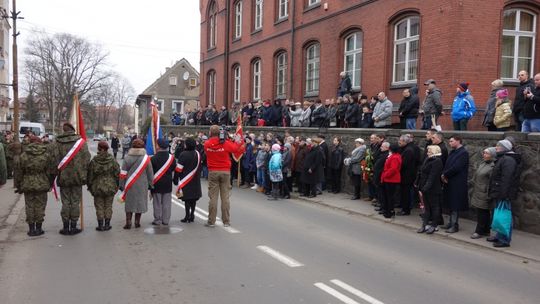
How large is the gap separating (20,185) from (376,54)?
1261cm

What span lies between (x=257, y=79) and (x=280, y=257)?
21796 mm

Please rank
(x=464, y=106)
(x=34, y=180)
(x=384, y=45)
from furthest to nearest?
(x=384, y=45) → (x=464, y=106) → (x=34, y=180)

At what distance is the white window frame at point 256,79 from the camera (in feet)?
91.4

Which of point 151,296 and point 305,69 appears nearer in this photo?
point 151,296

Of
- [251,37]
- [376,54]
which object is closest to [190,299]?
[376,54]

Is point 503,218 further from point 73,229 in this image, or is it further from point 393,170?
point 73,229

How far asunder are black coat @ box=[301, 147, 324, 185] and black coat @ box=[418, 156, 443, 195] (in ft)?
15.5

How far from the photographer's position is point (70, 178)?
28.9 ft

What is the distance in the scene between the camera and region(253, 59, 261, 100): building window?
91.4 ft

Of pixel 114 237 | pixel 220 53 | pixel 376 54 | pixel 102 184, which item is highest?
pixel 220 53

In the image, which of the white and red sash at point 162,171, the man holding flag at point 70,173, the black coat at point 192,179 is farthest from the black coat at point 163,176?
the man holding flag at point 70,173

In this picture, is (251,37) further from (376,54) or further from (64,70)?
(64,70)

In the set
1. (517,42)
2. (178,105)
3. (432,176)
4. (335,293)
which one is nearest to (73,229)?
(335,293)

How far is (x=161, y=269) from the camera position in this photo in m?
6.62
